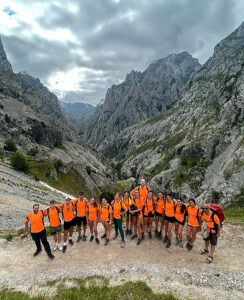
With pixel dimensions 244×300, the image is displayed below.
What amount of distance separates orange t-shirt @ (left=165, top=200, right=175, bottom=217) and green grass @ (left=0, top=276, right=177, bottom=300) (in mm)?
5359

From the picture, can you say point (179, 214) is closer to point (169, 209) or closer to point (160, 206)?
point (169, 209)

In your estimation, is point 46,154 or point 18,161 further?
point 46,154

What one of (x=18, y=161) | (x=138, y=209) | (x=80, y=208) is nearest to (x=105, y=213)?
(x=80, y=208)

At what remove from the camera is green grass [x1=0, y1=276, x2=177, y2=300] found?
8.16m

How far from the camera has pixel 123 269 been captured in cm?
1084

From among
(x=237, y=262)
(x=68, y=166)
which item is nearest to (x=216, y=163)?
(x=68, y=166)

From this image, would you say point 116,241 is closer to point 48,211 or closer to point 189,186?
point 48,211

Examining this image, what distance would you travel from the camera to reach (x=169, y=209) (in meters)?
13.5

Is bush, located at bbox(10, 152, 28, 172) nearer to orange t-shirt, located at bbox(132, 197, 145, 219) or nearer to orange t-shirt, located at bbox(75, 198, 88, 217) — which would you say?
orange t-shirt, located at bbox(75, 198, 88, 217)

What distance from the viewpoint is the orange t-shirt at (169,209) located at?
44.1 feet

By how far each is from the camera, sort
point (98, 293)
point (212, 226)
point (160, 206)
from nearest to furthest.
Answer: point (98, 293)
point (212, 226)
point (160, 206)

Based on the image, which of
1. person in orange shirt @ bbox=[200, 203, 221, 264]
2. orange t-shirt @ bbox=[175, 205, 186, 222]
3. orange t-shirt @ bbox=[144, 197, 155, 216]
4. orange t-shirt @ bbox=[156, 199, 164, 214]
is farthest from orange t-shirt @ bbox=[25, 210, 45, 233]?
person in orange shirt @ bbox=[200, 203, 221, 264]

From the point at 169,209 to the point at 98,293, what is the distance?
7432 millimetres

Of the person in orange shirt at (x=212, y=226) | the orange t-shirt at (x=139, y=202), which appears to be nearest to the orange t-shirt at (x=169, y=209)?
the orange t-shirt at (x=139, y=202)
